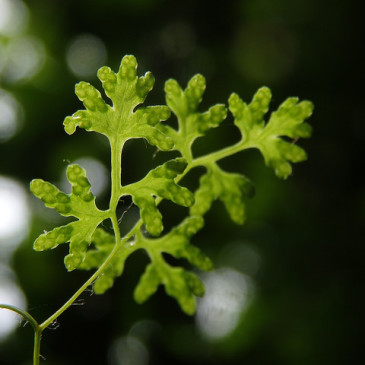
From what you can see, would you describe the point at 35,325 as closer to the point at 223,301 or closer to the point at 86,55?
the point at 223,301

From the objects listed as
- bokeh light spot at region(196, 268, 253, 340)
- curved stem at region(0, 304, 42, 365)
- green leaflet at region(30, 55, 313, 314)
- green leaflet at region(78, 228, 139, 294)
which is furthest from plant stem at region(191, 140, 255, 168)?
bokeh light spot at region(196, 268, 253, 340)

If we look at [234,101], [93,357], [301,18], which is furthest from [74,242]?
[301,18]

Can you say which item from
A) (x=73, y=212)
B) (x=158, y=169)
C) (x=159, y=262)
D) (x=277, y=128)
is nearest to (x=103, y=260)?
(x=159, y=262)

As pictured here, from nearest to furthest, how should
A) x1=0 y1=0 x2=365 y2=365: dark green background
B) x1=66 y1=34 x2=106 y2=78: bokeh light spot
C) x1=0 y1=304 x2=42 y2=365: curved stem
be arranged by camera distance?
x1=0 y1=304 x2=42 y2=365: curved stem < x1=0 y1=0 x2=365 y2=365: dark green background < x1=66 y1=34 x2=106 y2=78: bokeh light spot

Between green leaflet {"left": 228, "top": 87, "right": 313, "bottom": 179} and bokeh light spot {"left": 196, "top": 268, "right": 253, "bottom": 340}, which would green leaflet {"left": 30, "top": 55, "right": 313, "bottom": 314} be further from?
bokeh light spot {"left": 196, "top": 268, "right": 253, "bottom": 340}

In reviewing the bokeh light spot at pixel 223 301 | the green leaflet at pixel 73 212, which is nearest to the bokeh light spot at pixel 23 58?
the bokeh light spot at pixel 223 301

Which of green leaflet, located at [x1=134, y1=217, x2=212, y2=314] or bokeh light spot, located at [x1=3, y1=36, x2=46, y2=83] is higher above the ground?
green leaflet, located at [x1=134, y1=217, x2=212, y2=314]
